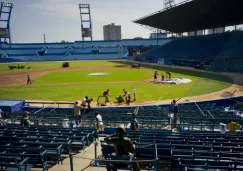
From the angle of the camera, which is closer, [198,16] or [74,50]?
[198,16]

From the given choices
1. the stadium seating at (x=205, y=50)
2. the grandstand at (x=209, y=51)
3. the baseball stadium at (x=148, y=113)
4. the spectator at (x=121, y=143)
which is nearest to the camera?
the spectator at (x=121, y=143)

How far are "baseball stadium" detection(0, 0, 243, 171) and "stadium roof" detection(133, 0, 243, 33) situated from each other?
0.78 feet

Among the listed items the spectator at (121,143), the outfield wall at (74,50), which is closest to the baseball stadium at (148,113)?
the spectator at (121,143)

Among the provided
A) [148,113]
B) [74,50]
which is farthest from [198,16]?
[74,50]

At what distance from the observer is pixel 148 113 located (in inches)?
647

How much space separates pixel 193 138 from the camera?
9227 mm

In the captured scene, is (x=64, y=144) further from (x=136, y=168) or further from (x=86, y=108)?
(x=86, y=108)

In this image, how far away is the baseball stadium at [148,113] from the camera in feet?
24.1

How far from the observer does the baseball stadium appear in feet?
24.1

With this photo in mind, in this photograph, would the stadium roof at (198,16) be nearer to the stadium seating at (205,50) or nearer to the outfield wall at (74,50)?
the stadium seating at (205,50)

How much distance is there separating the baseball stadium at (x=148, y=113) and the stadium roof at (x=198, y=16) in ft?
0.78

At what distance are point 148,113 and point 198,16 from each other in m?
53.2

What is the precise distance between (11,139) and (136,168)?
241 inches

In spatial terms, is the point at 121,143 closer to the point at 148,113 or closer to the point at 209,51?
the point at 148,113
